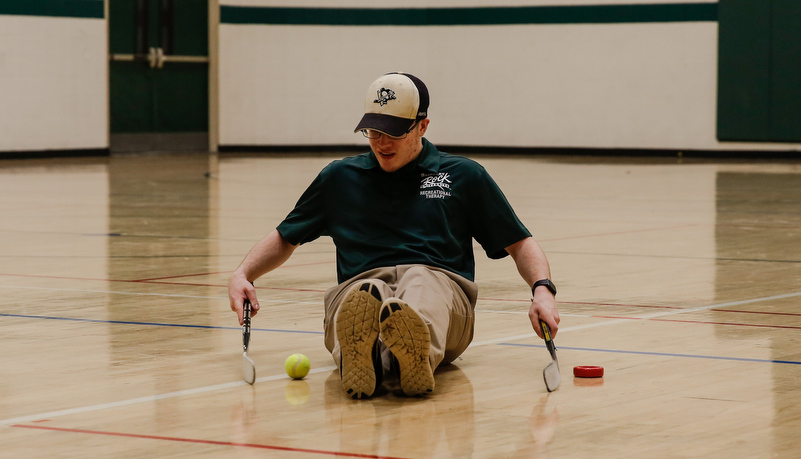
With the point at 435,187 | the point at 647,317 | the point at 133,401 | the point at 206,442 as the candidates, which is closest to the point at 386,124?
the point at 435,187

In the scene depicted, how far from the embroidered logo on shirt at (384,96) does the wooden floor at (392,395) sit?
2.87 feet

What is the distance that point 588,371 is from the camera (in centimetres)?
407

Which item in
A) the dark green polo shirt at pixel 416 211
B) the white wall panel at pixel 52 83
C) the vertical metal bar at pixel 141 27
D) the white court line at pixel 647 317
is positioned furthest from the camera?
the vertical metal bar at pixel 141 27

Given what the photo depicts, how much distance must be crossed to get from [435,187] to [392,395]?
0.75 m

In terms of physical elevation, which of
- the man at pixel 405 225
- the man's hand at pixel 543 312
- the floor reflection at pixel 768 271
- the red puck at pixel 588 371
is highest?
the man at pixel 405 225

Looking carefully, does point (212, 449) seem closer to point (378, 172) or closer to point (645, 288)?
point (378, 172)

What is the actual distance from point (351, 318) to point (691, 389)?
3.37 feet

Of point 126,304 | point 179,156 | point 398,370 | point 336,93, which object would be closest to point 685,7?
point 336,93

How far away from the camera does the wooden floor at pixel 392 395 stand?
325 cm

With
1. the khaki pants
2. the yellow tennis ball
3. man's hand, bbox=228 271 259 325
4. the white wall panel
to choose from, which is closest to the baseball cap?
the khaki pants

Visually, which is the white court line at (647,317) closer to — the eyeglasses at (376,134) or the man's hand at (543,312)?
the man's hand at (543,312)

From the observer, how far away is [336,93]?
2234 centimetres

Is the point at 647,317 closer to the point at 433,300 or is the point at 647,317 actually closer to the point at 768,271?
the point at 433,300

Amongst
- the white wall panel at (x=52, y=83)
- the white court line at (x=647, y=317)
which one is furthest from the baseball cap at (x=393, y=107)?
the white wall panel at (x=52, y=83)
